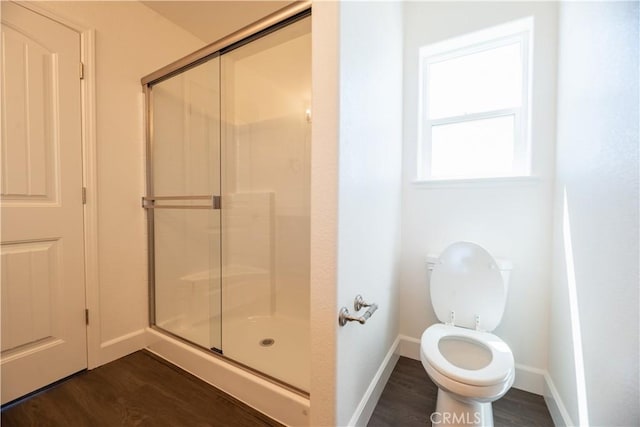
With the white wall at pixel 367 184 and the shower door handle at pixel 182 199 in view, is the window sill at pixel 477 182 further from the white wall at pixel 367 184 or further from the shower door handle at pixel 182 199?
the shower door handle at pixel 182 199

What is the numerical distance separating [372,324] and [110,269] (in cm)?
166

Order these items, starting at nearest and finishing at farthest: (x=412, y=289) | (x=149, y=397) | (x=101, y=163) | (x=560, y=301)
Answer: (x=560, y=301) → (x=149, y=397) → (x=101, y=163) → (x=412, y=289)

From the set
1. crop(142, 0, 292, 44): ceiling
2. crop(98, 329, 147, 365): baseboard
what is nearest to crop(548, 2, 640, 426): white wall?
crop(142, 0, 292, 44): ceiling

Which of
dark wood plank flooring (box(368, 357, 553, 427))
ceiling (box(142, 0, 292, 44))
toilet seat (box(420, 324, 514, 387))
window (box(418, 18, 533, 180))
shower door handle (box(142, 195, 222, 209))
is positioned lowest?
dark wood plank flooring (box(368, 357, 553, 427))

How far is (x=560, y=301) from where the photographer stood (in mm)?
1182

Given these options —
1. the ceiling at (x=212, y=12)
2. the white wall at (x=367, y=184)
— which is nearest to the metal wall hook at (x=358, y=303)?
the white wall at (x=367, y=184)

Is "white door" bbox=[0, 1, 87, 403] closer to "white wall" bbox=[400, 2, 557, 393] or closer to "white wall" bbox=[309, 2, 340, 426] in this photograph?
"white wall" bbox=[309, 2, 340, 426]

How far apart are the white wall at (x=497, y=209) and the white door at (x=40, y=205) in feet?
6.61

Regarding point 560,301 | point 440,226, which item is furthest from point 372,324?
point 560,301

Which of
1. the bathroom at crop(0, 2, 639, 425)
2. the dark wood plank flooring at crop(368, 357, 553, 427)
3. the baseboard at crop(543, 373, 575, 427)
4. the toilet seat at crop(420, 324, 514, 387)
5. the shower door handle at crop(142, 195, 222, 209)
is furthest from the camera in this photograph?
the shower door handle at crop(142, 195, 222, 209)

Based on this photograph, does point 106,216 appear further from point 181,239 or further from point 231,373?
point 231,373

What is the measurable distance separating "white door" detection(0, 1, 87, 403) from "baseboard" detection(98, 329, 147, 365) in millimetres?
97

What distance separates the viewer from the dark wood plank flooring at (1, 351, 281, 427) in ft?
3.76

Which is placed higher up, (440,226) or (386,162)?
(386,162)
